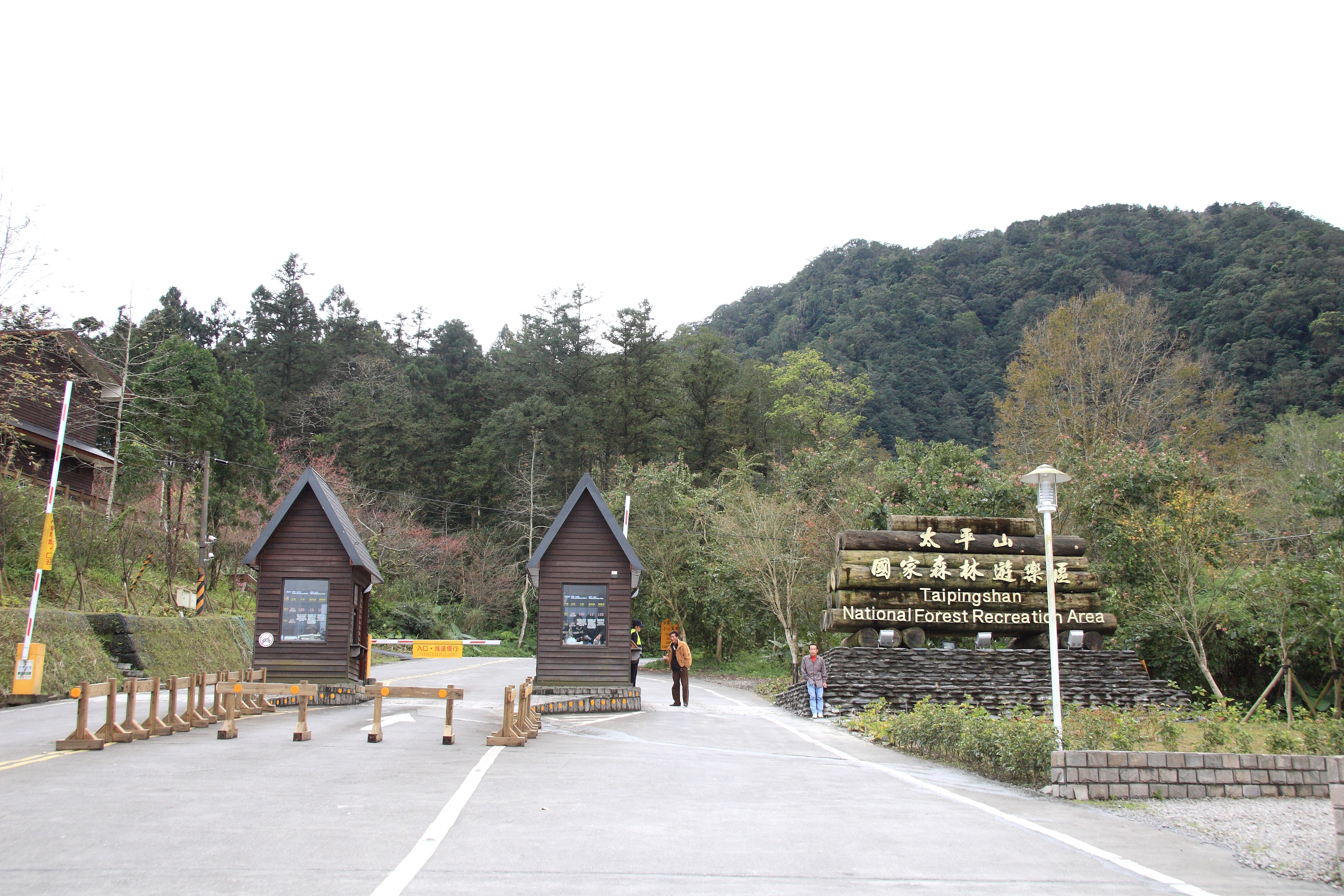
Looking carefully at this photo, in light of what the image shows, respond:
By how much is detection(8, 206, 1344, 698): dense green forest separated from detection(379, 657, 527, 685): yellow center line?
5579 millimetres

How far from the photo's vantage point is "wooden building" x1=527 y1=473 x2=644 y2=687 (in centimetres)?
2158

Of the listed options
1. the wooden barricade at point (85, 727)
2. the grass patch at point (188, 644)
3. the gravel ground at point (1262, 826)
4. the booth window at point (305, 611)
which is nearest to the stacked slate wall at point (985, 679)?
the gravel ground at point (1262, 826)

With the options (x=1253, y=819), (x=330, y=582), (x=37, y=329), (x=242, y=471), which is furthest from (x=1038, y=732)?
(x=242, y=471)

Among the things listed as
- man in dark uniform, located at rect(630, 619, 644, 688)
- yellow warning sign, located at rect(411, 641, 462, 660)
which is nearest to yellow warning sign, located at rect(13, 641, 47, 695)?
yellow warning sign, located at rect(411, 641, 462, 660)

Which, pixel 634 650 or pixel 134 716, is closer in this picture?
pixel 134 716

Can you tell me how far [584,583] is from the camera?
2188cm

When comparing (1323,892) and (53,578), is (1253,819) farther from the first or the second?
(53,578)

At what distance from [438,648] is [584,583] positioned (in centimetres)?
427

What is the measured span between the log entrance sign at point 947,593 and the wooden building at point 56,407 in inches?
653

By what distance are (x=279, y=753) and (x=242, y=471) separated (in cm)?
3054

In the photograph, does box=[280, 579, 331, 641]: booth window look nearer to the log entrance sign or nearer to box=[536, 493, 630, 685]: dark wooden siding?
box=[536, 493, 630, 685]: dark wooden siding

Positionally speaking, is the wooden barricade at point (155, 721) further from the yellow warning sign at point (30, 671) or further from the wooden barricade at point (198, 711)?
the yellow warning sign at point (30, 671)

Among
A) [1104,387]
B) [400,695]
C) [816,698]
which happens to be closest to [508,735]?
[400,695]

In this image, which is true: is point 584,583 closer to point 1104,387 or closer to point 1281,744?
point 1281,744
